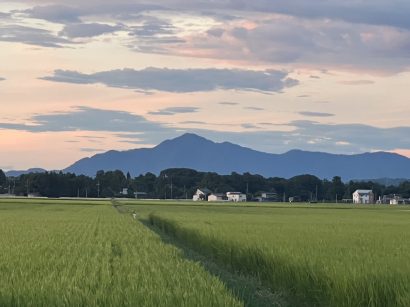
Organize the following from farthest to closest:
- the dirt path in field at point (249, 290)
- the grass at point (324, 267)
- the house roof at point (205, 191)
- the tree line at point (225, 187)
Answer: the house roof at point (205, 191)
the tree line at point (225, 187)
the dirt path in field at point (249, 290)
the grass at point (324, 267)

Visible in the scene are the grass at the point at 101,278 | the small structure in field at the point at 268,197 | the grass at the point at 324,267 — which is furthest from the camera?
the small structure in field at the point at 268,197

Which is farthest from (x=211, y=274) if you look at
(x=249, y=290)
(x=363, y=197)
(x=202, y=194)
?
(x=202, y=194)

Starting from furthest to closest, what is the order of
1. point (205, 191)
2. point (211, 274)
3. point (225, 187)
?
point (225, 187)
point (205, 191)
point (211, 274)

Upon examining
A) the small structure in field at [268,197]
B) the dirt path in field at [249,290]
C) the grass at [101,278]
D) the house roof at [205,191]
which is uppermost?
the house roof at [205,191]

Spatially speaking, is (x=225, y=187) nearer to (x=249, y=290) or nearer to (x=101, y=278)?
(x=249, y=290)

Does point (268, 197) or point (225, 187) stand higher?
point (225, 187)

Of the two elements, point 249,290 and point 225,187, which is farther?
point 225,187

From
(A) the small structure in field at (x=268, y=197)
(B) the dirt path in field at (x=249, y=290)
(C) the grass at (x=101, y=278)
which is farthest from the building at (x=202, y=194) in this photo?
(C) the grass at (x=101, y=278)

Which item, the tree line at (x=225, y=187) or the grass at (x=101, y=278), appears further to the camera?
the tree line at (x=225, y=187)

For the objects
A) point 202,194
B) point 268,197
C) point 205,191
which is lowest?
point 268,197

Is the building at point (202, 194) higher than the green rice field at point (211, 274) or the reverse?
higher

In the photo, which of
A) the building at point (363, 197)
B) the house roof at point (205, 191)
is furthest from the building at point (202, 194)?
the building at point (363, 197)

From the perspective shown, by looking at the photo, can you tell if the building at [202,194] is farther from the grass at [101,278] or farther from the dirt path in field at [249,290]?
the grass at [101,278]

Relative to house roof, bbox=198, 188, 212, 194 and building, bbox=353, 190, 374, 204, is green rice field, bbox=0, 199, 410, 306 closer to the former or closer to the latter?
building, bbox=353, 190, 374, 204
